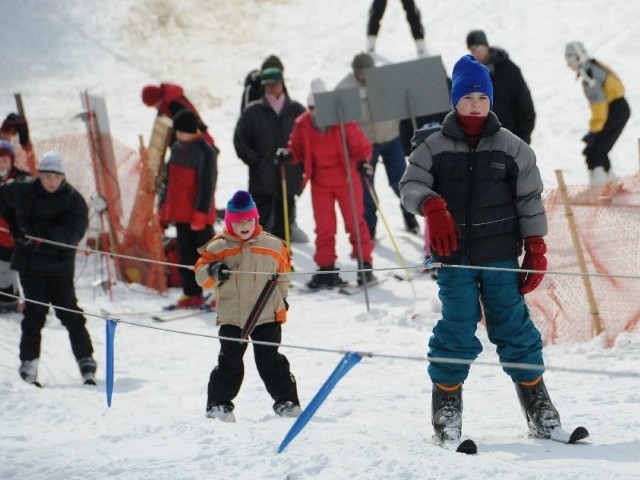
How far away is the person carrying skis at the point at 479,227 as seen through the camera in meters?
5.55

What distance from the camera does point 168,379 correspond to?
8.52 metres

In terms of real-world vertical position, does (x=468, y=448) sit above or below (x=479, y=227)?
below

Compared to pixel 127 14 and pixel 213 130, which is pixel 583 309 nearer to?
pixel 213 130

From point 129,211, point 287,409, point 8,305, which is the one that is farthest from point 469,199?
point 129,211

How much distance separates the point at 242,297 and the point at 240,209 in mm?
486

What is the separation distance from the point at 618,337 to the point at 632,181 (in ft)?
4.01

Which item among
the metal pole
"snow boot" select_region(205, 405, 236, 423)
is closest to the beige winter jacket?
"snow boot" select_region(205, 405, 236, 423)

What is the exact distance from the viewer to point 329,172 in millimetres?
10766

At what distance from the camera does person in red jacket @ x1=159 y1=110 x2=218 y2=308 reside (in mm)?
10539

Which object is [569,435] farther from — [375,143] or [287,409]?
[375,143]

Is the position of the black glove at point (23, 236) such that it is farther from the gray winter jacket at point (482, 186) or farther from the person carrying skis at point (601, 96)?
the person carrying skis at point (601, 96)

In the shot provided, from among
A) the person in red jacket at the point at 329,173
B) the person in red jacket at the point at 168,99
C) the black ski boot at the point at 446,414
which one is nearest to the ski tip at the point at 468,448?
the black ski boot at the point at 446,414

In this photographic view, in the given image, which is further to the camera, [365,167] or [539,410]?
[365,167]

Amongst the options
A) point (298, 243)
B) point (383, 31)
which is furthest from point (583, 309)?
point (383, 31)
